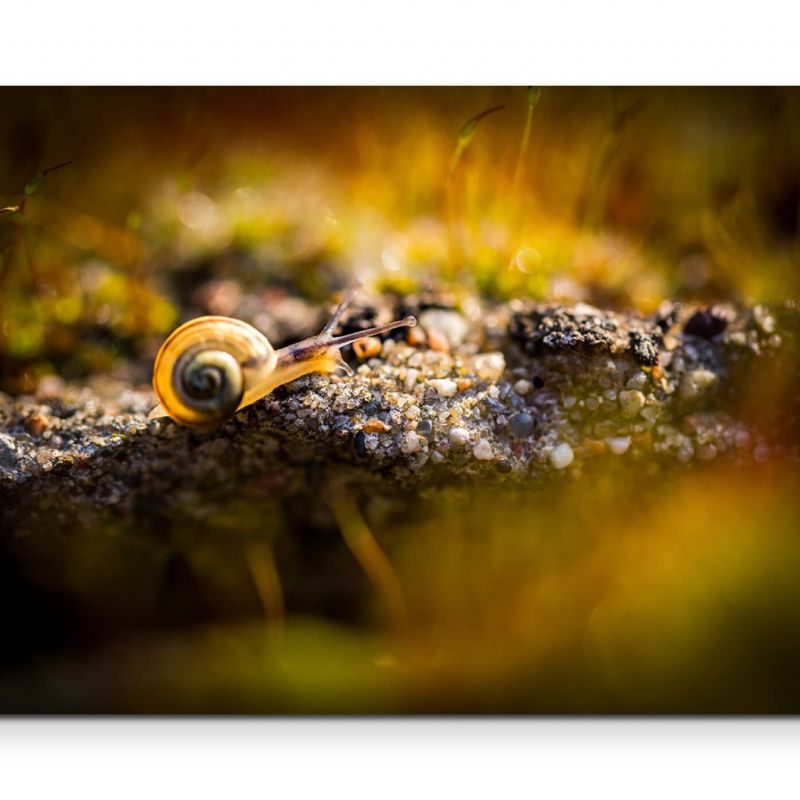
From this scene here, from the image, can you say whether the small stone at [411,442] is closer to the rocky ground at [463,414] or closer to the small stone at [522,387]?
the rocky ground at [463,414]

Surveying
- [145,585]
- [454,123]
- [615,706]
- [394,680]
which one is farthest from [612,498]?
[145,585]

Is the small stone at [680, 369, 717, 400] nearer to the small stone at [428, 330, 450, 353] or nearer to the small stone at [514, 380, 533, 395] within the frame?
the small stone at [514, 380, 533, 395]

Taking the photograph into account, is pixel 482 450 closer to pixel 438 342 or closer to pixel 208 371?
pixel 438 342

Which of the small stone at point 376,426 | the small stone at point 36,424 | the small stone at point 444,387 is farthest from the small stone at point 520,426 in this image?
Result: the small stone at point 36,424

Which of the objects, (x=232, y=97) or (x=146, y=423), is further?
(x=232, y=97)
